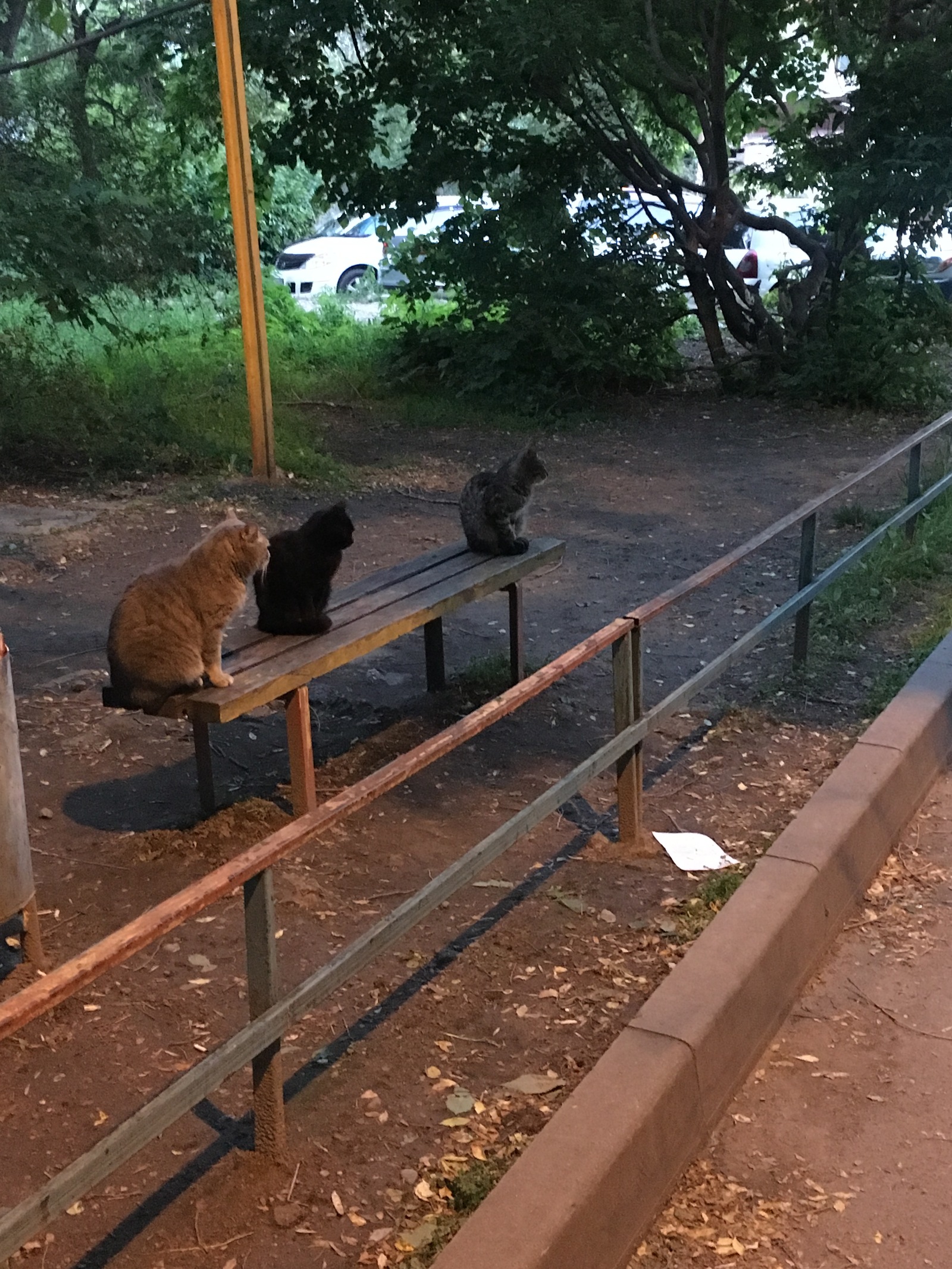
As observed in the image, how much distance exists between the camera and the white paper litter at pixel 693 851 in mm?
4312

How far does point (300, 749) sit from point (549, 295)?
950cm

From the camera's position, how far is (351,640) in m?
4.49

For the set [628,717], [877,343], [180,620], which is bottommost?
[628,717]

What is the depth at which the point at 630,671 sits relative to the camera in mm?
4125

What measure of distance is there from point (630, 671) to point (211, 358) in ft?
34.7

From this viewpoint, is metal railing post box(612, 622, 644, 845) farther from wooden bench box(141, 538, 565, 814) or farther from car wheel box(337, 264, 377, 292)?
car wheel box(337, 264, 377, 292)

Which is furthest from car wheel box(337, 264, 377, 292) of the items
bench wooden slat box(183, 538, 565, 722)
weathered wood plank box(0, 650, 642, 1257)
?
weathered wood plank box(0, 650, 642, 1257)

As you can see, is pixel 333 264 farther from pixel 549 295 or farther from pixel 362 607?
pixel 362 607

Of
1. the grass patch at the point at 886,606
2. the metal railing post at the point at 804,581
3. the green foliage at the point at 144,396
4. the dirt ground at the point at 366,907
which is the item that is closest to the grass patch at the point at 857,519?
the grass patch at the point at 886,606

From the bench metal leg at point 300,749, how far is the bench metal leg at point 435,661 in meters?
1.42

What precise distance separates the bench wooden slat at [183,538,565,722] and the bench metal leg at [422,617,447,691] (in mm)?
440

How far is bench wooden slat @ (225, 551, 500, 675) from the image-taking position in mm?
4379

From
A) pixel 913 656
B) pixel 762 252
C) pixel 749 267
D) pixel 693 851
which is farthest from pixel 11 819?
pixel 762 252

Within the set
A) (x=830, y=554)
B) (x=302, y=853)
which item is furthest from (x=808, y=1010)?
(x=830, y=554)
